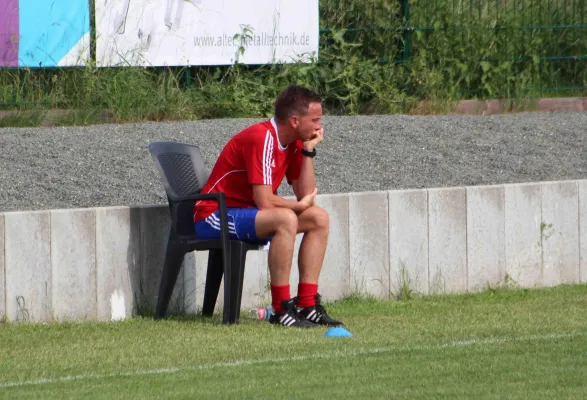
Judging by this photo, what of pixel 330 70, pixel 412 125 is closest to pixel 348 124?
pixel 412 125

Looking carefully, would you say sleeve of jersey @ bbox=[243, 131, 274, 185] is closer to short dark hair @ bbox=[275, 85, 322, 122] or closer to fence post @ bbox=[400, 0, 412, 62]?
short dark hair @ bbox=[275, 85, 322, 122]

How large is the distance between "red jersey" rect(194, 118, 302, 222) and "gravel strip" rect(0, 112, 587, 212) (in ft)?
6.74

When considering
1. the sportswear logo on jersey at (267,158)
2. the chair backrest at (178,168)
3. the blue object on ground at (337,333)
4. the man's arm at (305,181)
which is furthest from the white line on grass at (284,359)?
the chair backrest at (178,168)

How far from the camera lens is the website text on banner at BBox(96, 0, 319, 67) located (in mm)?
13789

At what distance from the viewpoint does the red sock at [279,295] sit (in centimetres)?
834

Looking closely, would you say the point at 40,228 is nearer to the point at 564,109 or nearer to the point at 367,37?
the point at 367,37

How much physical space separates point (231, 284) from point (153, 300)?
0.80 metres

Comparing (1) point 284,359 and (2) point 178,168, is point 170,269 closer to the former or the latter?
(2) point 178,168

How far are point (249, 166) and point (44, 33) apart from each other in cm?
578

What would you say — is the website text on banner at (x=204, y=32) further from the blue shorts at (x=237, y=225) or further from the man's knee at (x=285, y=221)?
the man's knee at (x=285, y=221)

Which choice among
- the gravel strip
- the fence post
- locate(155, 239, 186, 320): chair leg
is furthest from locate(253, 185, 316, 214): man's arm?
the fence post

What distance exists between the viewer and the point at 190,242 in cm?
855

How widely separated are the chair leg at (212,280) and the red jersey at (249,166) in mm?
393

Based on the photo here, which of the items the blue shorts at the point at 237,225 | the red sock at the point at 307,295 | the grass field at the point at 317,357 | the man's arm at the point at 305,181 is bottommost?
the grass field at the point at 317,357
